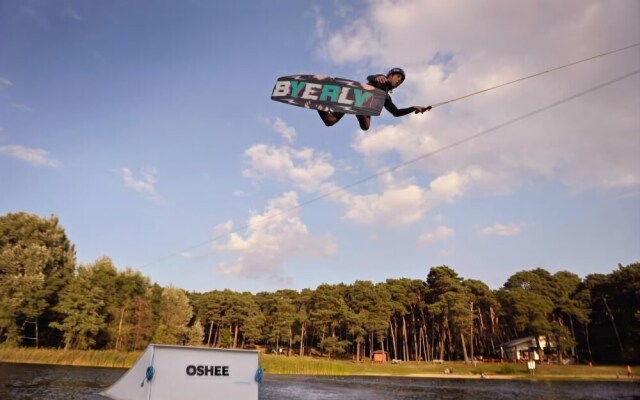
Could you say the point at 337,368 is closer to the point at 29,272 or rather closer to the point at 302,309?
the point at 302,309

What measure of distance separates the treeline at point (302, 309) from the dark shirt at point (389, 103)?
5459 centimetres

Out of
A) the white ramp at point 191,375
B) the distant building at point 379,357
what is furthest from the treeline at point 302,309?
the white ramp at point 191,375

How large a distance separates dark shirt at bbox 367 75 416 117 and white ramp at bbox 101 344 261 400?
5498 mm

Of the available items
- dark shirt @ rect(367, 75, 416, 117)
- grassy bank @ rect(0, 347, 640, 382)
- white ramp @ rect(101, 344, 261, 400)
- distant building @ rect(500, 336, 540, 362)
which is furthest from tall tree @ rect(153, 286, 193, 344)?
dark shirt @ rect(367, 75, 416, 117)

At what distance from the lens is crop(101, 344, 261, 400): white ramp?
7098 millimetres

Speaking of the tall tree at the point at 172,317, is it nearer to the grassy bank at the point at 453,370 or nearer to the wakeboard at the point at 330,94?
the grassy bank at the point at 453,370

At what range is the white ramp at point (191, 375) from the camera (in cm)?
710

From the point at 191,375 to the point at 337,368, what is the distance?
168 feet

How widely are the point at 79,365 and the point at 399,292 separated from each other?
2240 inches

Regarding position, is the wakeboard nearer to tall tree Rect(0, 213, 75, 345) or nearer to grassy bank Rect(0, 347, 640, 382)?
grassy bank Rect(0, 347, 640, 382)

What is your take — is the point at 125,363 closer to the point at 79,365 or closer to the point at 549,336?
the point at 79,365

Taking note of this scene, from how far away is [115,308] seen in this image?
5500 centimetres

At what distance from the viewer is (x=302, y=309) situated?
8744 centimetres

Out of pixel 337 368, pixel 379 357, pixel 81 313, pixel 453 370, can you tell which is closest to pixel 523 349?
pixel 453 370
